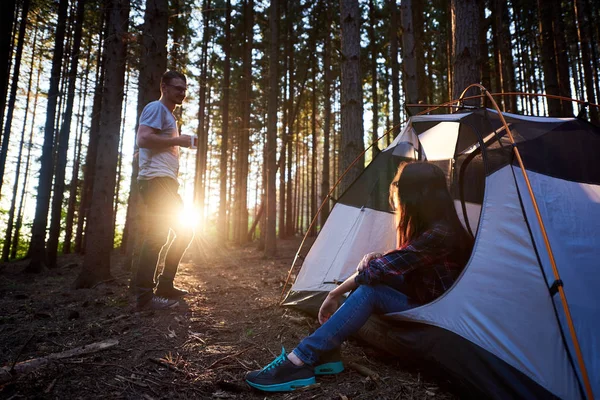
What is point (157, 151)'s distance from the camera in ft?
10.9

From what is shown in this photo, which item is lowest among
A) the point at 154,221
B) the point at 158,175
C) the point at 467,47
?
the point at 154,221

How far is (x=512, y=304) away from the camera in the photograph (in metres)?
1.83

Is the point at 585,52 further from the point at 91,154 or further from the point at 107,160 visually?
the point at 91,154

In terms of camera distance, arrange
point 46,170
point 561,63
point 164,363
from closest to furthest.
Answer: point 164,363
point 46,170
point 561,63

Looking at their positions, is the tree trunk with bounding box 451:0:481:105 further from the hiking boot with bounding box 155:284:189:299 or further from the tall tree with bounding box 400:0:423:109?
the hiking boot with bounding box 155:284:189:299

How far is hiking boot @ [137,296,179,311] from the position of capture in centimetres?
345

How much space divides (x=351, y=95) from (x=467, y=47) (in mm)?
1630

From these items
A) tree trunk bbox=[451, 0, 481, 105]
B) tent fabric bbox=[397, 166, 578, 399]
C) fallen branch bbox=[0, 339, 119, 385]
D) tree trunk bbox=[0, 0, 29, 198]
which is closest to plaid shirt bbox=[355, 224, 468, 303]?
tent fabric bbox=[397, 166, 578, 399]

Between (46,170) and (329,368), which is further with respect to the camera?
(46,170)

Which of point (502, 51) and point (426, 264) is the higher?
point (502, 51)

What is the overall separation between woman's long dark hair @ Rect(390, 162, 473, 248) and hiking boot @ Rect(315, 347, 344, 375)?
34.7 inches

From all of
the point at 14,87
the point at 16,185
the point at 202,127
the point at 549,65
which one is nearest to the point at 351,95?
the point at 549,65

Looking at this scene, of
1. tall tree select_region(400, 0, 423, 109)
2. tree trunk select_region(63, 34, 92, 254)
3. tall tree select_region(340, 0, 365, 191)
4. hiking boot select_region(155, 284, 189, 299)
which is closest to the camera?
hiking boot select_region(155, 284, 189, 299)

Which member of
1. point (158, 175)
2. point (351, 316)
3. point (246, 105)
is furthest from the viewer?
point (246, 105)
